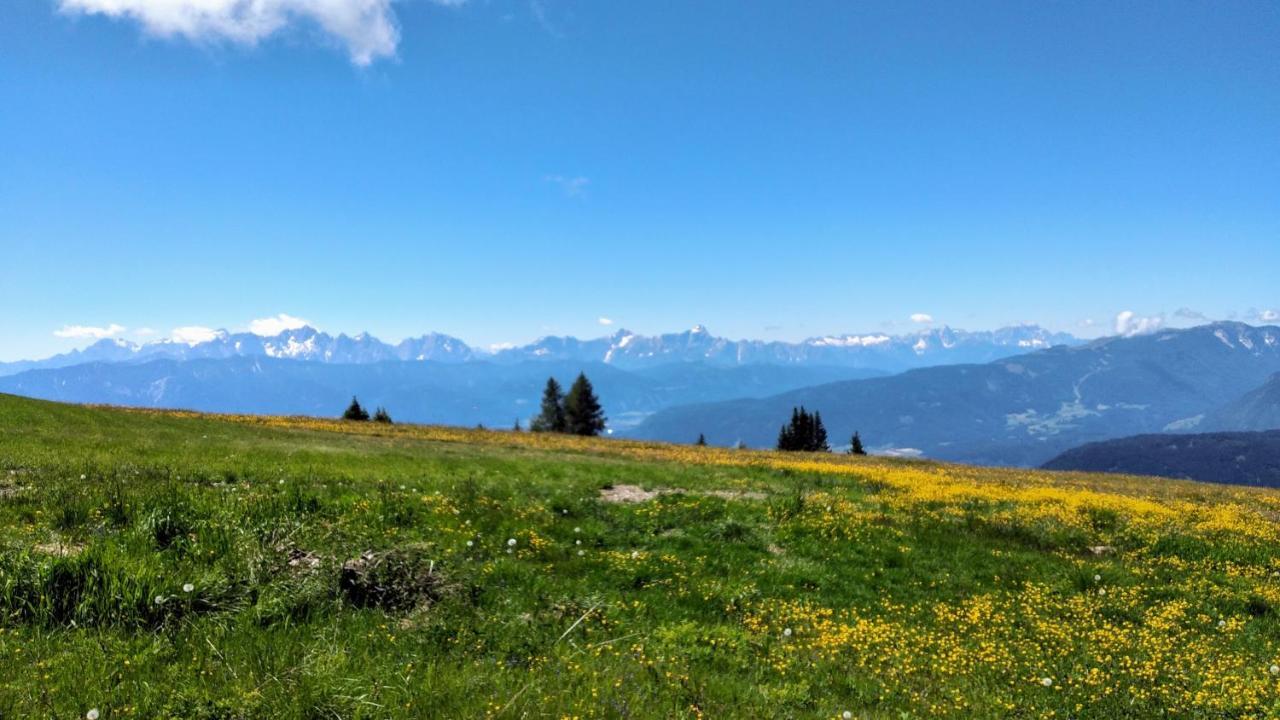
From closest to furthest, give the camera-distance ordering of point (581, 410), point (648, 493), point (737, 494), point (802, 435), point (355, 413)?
point (648, 493) < point (737, 494) < point (355, 413) < point (802, 435) < point (581, 410)

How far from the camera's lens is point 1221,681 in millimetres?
8883

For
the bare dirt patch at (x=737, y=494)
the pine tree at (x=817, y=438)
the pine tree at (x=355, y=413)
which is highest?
the pine tree at (x=355, y=413)

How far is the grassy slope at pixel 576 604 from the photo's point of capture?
682 centimetres

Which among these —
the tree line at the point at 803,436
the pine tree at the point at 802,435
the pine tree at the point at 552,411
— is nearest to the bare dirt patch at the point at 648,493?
the tree line at the point at 803,436

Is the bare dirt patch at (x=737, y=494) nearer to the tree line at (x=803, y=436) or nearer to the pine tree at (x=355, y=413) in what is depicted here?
the tree line at (x=803, y=436)

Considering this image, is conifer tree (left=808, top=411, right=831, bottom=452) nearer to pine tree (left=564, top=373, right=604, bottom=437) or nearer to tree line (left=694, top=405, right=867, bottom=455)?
tree line (left=694, top=405, right=867, bottom=455)

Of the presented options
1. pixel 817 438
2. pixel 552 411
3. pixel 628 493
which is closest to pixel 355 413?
pixel 552 411

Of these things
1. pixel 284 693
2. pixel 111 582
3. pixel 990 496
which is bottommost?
pixel 990 496

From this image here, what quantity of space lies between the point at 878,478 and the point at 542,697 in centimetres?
2649

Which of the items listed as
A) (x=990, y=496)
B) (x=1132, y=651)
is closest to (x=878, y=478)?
(x=990, y=496)

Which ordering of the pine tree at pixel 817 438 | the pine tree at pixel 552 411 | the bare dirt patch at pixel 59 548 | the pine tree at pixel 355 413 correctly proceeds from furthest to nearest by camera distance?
1. the pine tree at pixel 552 411
2. the pine tree at pixel 817 438
3. the pine tree at pixel 355 413
4. the bare dirt patch at pixel 59 548

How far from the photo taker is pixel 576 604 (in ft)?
34.5

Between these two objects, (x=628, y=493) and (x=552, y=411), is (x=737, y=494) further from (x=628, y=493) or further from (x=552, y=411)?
(x=552, y=411)

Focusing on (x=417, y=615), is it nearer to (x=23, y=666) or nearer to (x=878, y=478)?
(x=23, y=666)
